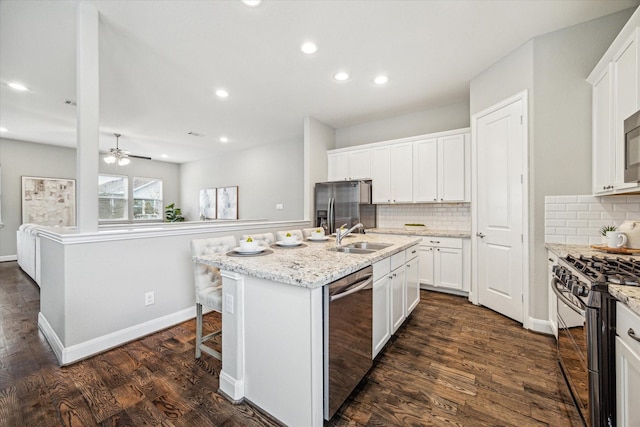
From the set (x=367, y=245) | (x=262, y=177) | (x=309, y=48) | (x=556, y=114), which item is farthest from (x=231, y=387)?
(x=262, y=177)

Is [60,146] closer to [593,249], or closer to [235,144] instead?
[235,144]

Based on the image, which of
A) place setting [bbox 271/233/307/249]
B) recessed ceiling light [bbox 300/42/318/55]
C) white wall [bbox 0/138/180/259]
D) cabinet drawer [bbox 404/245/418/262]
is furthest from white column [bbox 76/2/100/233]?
white wall [bbox 0/138/180/259]

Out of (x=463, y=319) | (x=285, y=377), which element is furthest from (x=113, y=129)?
(x=463, y=319)

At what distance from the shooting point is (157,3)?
2088mm

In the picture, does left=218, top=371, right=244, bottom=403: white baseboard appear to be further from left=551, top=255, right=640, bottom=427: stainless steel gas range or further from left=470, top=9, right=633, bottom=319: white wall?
left=470, top=9, right=633, bottom=319: white wall

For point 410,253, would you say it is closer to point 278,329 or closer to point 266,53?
point 278,329

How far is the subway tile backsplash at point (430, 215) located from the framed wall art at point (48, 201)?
7.51 meters

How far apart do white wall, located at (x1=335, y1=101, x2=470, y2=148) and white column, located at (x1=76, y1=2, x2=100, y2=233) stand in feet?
12.7

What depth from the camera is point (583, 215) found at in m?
2.36

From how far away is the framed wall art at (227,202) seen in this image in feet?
23.5

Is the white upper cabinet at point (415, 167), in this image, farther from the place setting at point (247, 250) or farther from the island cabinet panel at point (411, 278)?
the place setting at point (247, 250)

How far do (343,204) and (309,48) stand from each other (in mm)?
2318

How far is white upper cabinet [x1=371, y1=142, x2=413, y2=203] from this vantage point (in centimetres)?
413

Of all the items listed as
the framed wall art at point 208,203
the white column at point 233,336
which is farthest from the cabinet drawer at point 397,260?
the framed wall art at point 208,203
